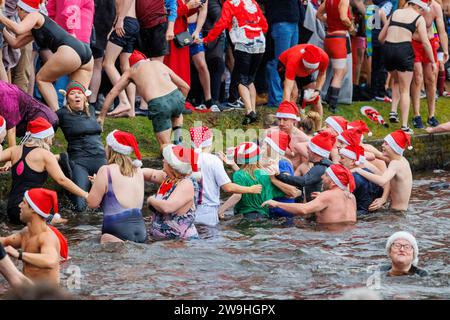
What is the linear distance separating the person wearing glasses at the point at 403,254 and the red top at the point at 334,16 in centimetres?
749

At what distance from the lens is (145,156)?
1458 centimetres

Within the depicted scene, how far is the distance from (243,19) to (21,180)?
5.19 metres

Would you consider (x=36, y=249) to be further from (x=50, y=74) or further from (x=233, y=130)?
(x=233, y=130)

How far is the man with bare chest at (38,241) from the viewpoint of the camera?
9.25 m

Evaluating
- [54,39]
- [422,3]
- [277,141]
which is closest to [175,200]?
[277,141]

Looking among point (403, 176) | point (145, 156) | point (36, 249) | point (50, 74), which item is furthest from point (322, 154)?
point (36, 249)

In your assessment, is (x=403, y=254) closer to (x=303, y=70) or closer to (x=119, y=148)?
(x=119, y=148)

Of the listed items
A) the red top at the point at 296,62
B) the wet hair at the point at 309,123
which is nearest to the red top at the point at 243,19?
the red top at the point at 296,62

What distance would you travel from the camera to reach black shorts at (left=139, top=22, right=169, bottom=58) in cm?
1533

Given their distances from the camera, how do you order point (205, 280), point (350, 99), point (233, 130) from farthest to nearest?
point (350, 99) → point (233, 130) → point (205, 280)

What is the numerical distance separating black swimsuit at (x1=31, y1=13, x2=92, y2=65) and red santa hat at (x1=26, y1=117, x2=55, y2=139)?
1.57 meters

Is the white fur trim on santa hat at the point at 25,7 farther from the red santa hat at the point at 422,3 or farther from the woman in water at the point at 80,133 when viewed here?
the red santa hat at the point at 422,3

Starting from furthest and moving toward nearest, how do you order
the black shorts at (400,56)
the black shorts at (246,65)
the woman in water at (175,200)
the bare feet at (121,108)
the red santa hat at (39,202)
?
the black shorts at (400,56) < the black shorts at (246,65) < the bare feet at (121,108) < the woman in water at (175,200) < the red santa hat at (39,202)

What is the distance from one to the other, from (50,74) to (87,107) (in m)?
0.66
